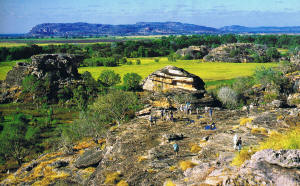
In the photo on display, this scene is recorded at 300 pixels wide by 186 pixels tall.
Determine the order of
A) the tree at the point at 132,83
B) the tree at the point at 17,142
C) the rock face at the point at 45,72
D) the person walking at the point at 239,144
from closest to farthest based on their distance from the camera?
the person walking at the point at 239,144, the tree at the point at 17,142, the tree at the point at 132,83, the rock face at the point at 45,72

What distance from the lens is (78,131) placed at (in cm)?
5531

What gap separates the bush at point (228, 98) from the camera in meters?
70.2

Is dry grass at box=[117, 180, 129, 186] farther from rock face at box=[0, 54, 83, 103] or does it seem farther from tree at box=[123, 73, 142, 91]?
rock face at box=[0, 54, 83, 103]

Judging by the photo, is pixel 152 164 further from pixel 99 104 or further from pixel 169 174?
pixel 99 104

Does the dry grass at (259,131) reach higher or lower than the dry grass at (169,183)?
higher

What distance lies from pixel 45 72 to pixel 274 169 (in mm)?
115408

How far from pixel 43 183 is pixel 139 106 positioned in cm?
3416

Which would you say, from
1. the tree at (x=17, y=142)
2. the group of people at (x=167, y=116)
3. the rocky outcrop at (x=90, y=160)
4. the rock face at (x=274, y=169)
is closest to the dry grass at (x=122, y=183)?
the rock face at (x=274, y=169)

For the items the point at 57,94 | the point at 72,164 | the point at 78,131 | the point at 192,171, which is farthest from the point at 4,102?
the point at 192,171

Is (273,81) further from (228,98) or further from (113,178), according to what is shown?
(113,178)

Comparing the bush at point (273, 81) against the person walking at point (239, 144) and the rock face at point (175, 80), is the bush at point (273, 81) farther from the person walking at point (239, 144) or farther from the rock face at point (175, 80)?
the person walking at point (239, 144)

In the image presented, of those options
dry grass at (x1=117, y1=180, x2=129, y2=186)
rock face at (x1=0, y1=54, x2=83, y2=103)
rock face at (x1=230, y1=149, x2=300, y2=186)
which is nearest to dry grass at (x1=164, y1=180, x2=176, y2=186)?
dry grass at (x1=117, y1=180, x2=129, y2=186)

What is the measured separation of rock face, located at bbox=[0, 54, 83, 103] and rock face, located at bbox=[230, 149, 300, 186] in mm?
101707

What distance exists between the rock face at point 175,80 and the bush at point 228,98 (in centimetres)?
520
